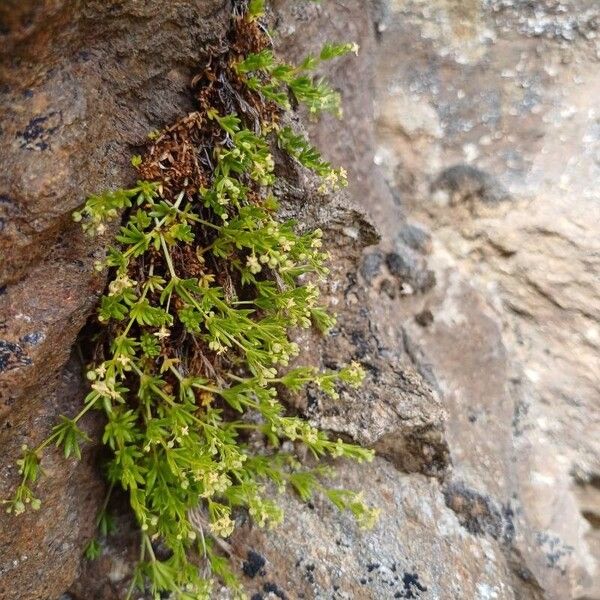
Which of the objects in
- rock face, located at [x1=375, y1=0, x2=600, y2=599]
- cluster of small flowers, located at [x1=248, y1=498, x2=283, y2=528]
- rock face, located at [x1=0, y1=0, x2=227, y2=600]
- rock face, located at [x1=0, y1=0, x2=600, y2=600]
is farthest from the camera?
rock face, located at [x1=375, y1=0, x2=600, y2=599]

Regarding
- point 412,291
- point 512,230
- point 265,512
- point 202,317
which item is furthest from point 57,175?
point 512,230

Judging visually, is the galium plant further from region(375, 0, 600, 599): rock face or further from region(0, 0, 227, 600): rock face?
region(375, 0, 600, 599): rock face

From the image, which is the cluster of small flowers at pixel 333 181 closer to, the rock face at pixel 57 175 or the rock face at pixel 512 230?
the rock face at pixel 57 175

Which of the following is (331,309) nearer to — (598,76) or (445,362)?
(445,362)

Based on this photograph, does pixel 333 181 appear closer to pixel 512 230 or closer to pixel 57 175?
pixel 57 175

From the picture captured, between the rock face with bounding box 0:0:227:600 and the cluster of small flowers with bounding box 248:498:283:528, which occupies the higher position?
the rock face with bounding box 0:0:227:600

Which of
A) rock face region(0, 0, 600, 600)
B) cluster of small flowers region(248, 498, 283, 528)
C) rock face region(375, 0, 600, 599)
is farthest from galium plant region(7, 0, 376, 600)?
rock face region(375, 0, 600, 599)
